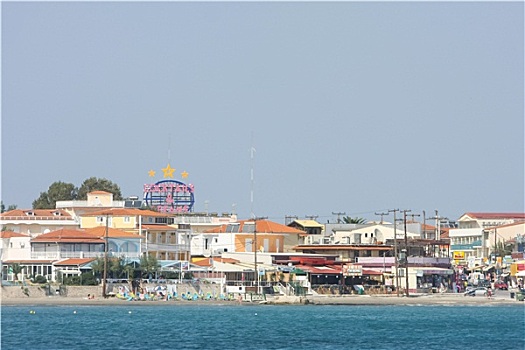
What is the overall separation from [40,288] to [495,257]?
5706cm

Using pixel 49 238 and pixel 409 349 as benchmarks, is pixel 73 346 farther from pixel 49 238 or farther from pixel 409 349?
pixel 49 238

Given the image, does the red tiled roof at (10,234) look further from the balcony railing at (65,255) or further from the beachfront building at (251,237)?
the beachfront building at (251,237)

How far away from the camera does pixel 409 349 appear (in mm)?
65562

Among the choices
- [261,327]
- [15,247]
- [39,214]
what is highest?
[39,214]

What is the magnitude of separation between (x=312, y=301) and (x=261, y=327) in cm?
2749

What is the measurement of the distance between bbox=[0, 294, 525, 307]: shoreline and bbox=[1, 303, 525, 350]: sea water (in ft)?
2.30

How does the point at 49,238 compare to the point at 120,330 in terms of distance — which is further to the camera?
the point at 49,238

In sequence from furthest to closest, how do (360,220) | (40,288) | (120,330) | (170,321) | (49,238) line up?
1. (360,220)
2. (49,238)
3. (40,288)
4. (170,321)
5. (120,330)

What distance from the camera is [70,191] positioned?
162 m

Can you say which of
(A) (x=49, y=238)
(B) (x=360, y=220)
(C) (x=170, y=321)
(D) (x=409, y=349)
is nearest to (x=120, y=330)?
(C) (x=170, y=321)

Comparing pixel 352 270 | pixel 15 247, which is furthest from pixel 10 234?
pixel 352 270

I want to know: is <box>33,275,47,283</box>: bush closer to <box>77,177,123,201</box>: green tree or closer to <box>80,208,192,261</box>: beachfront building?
<box>80,208,192,261</box>: beachfront building

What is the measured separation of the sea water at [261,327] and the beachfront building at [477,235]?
4196cm

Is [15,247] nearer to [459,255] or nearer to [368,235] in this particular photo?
[368,235]
